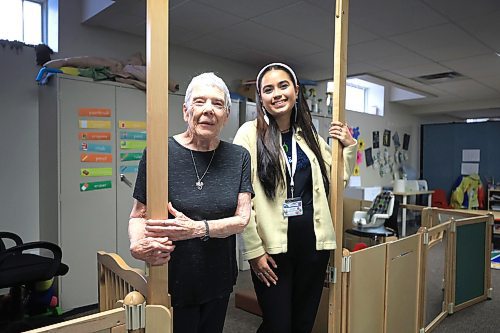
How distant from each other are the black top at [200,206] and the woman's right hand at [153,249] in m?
0.13

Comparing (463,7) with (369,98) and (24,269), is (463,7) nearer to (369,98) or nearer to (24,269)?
(24,269)

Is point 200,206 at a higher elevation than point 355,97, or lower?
lower

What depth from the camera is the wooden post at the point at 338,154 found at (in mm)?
1460

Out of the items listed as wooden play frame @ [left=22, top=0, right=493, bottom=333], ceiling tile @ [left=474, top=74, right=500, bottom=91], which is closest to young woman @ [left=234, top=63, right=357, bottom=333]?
wooden play frame @ [left=22, top=0, right=493, bottom=333]

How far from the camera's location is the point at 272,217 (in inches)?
53.6

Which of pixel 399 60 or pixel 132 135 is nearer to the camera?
pixel 132 135

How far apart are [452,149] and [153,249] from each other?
8.08 meters

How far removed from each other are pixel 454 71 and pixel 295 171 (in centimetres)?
435

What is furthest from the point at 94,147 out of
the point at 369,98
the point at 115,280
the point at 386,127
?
the point at 386,127

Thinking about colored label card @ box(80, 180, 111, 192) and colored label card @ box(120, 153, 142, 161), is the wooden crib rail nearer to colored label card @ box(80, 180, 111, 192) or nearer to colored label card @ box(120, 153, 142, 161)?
colored label card @ box(80, 180, 111, 192)

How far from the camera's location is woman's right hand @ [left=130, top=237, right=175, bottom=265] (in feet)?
3.02

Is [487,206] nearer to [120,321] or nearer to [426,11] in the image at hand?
[426,11]

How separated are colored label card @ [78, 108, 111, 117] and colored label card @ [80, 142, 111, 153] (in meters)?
0.23

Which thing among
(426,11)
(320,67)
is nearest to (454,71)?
(320,67)
